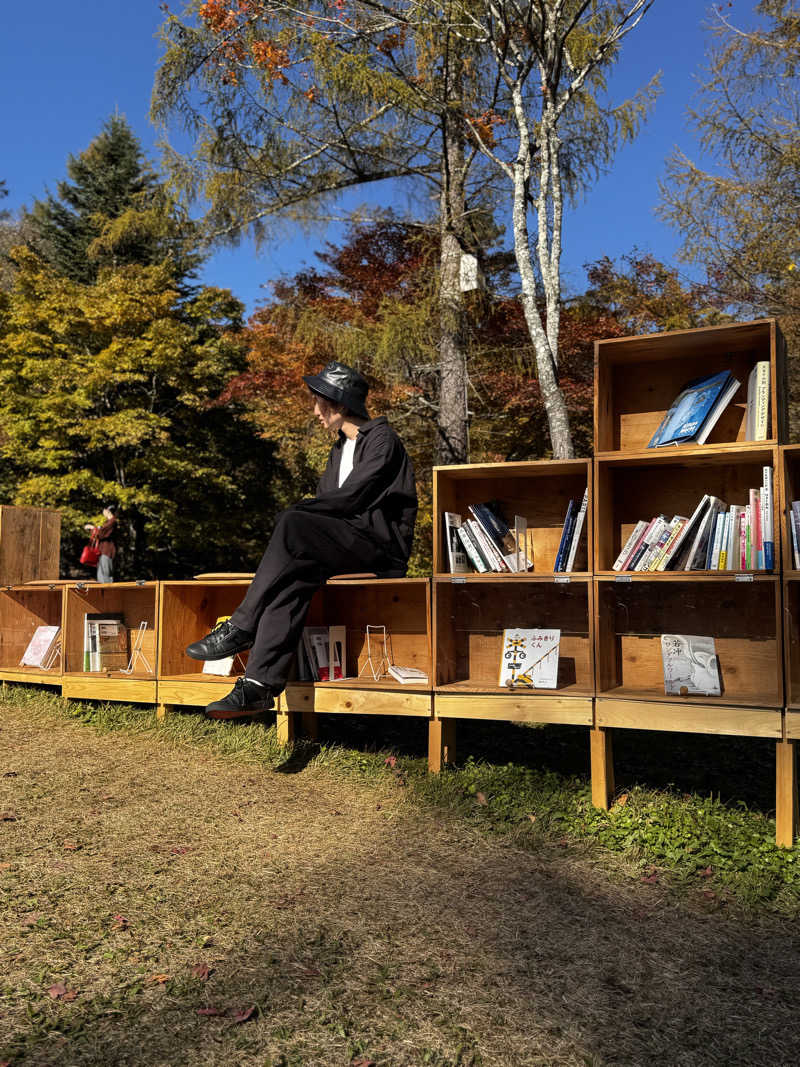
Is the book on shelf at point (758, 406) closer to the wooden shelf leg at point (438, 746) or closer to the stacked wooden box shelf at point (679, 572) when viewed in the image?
the stacked wooden box shelf at point (679, 572)

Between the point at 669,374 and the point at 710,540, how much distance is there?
0.93 metres

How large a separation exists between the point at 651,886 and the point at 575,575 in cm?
128

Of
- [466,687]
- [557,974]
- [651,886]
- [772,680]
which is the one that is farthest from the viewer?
[466,687]

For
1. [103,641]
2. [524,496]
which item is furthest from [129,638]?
[524,496]

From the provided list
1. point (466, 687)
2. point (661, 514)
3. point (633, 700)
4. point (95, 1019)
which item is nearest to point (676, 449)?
point (661, 514)

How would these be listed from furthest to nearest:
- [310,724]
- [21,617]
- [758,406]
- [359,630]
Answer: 1. [21,617]
2. [359,630]
3. [310,724]
4. [758,406]

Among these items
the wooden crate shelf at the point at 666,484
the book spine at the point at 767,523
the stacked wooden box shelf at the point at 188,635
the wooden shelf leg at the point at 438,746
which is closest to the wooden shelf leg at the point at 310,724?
the stacked wooden box shelf at the point at 188,635

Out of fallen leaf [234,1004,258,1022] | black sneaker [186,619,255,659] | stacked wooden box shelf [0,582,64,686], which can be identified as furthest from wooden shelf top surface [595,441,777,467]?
stacked wooden box shelf [0,582,64,686]

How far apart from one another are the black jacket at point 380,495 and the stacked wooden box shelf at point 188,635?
928 mm

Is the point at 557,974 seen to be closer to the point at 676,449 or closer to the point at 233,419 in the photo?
the point at 676,449

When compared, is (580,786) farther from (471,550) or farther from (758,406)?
(758,406)

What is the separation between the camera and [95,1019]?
217 centimetres

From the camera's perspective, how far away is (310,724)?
183 inches

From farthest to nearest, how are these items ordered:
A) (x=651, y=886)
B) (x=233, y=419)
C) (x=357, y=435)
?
1. (x=233, y=419)
2. (x=357, y=435)
3. (x=651, y=886)
